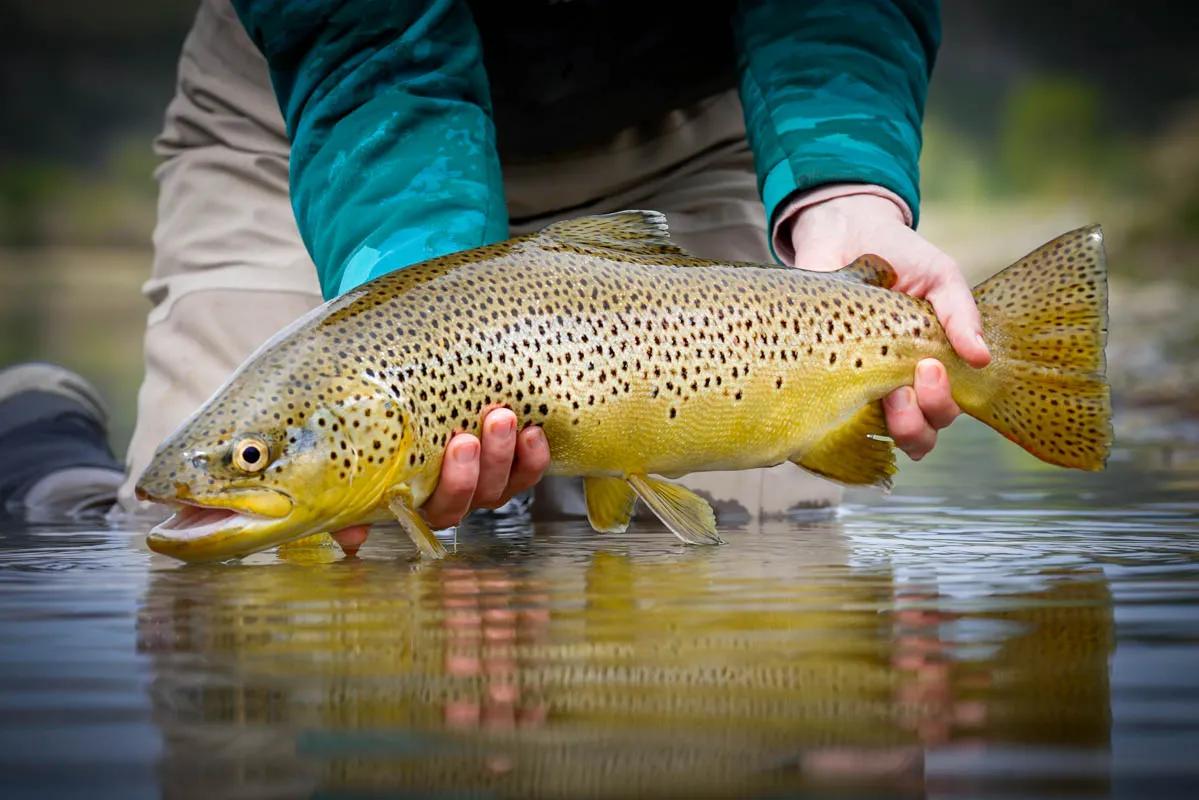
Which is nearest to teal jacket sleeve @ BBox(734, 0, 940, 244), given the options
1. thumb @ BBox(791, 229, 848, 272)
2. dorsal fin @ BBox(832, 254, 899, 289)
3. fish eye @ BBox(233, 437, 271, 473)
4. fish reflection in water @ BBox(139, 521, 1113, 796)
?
thumb @ BBox(791, 229, 848, 272)

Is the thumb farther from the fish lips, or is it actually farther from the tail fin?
the fish lips

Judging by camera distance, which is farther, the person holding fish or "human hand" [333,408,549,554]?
the person holding fish

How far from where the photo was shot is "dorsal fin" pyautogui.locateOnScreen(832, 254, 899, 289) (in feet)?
7.70

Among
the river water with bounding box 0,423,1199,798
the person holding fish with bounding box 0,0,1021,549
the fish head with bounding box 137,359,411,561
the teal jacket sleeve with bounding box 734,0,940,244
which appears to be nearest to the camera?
the river water with bounding box 0,423,1199,798

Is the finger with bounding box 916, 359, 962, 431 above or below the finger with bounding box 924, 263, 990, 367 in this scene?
below

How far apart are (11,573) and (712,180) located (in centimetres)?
184

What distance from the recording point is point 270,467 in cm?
199

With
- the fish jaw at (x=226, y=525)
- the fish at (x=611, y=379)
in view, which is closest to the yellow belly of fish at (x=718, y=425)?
the fish at (x=611, y=379)

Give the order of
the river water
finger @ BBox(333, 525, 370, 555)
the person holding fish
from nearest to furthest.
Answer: the river water
finger @ BBox(333, 525, 370, 555)
the person holding fish

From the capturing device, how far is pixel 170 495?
196cm

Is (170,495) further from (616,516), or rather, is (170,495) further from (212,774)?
(212,774)

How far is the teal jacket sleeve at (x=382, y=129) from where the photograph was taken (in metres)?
2.52

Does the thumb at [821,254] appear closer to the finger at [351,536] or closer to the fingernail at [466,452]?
the fingernail at [466,452]

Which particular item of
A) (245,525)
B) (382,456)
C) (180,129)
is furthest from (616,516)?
(180,129)
